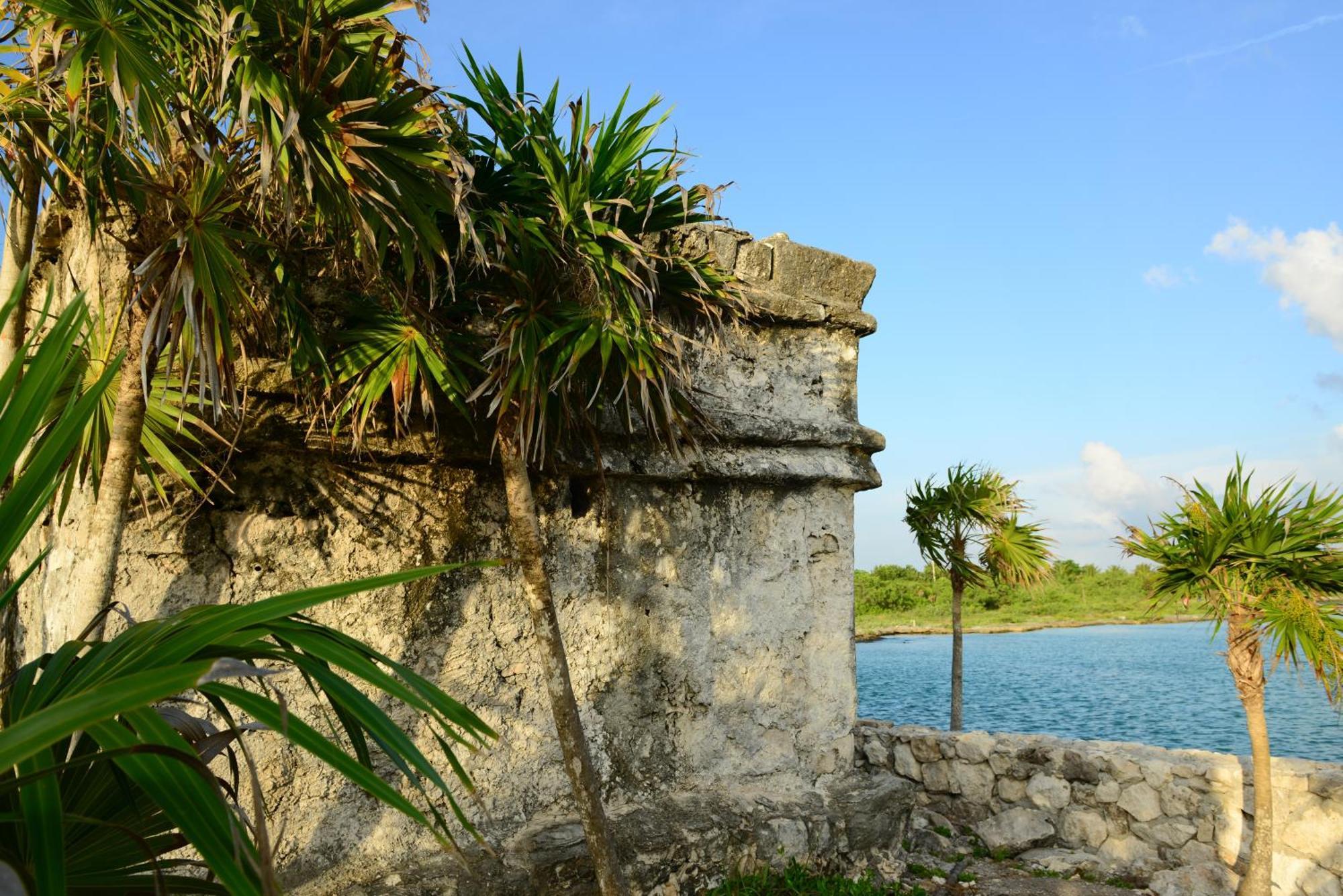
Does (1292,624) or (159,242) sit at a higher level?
(159,242)

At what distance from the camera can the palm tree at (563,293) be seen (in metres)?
3.78

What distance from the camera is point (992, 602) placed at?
31578mm

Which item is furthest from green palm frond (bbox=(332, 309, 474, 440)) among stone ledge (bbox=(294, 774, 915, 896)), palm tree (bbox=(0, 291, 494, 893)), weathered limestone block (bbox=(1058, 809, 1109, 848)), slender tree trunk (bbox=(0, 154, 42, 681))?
weathered limestone block (bbox=(1058, 809, 1109, 848))

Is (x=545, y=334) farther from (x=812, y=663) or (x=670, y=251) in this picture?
(x=812, y=663)

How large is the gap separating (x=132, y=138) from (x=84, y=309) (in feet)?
4.81

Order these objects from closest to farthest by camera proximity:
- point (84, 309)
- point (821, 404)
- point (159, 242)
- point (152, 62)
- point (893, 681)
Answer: point (84, 309), point (152, 62), point (159, 242), point (821, 404), point (893, 681)

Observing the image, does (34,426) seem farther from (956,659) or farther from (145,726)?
(956,659)

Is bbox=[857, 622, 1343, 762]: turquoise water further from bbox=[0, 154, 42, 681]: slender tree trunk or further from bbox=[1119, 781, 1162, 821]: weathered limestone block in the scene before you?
bbox=[0, 154, 42, 681]: slender tree trunk

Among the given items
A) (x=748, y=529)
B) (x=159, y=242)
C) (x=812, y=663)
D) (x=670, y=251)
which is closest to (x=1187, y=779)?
(x=812, y=663)

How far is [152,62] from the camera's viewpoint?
2871 mm

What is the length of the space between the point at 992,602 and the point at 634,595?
29176 mm

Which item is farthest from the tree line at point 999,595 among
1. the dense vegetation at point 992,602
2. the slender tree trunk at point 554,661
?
the slender tree trunk at point 554,661

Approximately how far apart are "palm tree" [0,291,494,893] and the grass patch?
3447 mm

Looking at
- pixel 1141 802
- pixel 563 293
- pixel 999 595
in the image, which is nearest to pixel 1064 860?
pixel 1141 802
